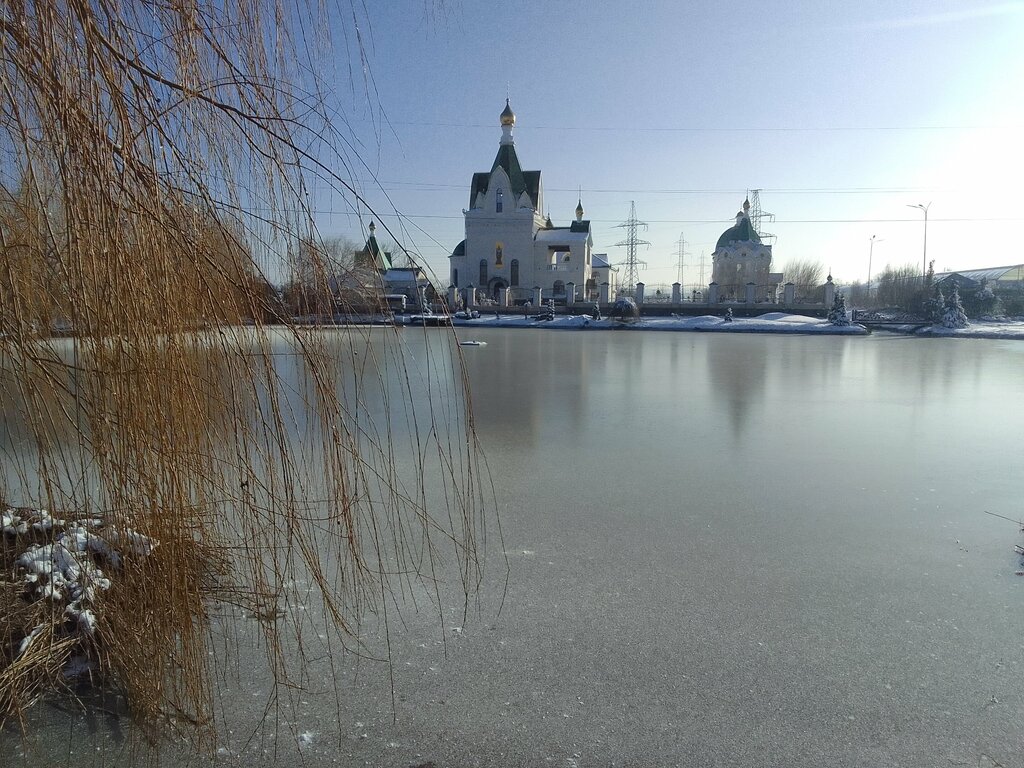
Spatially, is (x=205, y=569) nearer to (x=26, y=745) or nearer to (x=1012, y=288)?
(x=26, y=745)

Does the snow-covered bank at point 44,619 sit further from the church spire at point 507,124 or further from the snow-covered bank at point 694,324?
the church spire at point 507,124

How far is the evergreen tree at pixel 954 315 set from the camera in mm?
30359

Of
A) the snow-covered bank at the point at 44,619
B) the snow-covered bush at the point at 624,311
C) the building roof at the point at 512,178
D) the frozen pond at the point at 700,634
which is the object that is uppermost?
the building roof at the point at 512,178

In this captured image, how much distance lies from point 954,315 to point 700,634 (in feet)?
112

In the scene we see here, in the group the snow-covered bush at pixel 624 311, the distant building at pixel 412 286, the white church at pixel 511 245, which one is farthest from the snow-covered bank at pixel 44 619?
the white church at pixel 511 245

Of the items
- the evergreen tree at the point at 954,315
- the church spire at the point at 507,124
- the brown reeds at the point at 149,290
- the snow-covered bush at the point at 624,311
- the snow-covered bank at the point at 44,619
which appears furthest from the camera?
the church spire at the point at 507,124

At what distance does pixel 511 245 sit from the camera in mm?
51938

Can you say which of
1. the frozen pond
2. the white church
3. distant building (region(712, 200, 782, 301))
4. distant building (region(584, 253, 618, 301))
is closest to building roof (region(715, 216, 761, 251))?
distant building (region(712, 200, 782, 301))

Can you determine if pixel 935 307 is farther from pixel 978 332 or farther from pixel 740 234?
pixel 740 234

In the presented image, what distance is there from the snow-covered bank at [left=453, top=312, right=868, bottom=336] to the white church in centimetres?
1224

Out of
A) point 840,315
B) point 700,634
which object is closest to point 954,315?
point 840,315

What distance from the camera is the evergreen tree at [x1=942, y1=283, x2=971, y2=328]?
99.6ft

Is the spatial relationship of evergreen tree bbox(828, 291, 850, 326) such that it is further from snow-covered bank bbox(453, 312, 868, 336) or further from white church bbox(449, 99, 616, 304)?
white church bbox(449, 99, 616, 304)

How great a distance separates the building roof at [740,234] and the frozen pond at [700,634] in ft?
186
